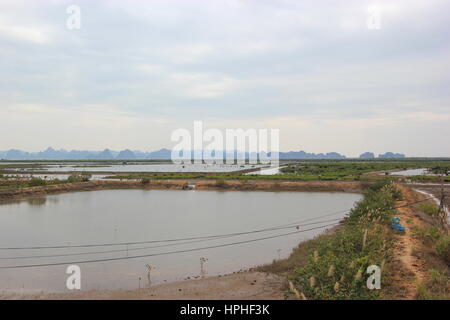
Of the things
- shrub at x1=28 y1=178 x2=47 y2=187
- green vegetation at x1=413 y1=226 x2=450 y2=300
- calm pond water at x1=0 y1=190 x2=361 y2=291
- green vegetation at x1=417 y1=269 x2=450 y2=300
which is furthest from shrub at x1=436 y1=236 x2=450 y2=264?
shrub at x1=28 y1=178 x2=47 y2=187

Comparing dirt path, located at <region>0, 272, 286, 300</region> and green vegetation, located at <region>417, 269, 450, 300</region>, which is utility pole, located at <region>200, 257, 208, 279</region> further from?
green vegetation, located at <region>417, 269, 450, 300</region>

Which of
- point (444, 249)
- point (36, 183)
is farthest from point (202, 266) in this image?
point (36, 183)

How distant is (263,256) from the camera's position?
12.1 m

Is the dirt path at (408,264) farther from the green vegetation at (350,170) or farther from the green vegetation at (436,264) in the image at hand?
the green vegetation at (350,170)

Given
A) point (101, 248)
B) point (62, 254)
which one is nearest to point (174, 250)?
point (101, 248)

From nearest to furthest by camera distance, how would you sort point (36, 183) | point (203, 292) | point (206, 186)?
point (203, 292)
point (36, 183)
point (206, 186)

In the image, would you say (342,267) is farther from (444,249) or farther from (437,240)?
(437,240)

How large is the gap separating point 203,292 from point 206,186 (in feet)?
97.2

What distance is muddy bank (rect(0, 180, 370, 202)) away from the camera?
33.4 meters

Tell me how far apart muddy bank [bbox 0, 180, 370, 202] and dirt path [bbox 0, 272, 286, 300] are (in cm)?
2703

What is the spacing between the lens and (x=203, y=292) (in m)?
8.50

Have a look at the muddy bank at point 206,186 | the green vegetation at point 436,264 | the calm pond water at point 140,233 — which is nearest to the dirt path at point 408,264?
the green vegetation at point 436,264

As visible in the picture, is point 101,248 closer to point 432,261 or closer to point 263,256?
point 263,256

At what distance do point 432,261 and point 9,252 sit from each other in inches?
635
